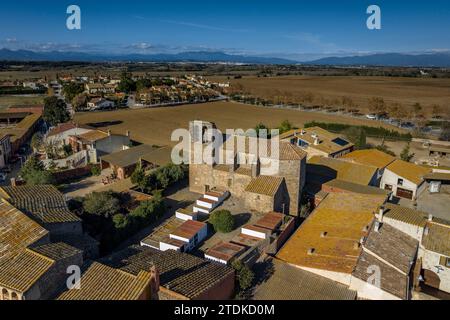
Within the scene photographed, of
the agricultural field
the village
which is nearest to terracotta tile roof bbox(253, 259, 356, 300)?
the village

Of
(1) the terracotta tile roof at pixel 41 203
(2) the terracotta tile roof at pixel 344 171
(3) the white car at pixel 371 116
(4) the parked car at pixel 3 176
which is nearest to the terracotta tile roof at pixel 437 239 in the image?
(2) the terracotta tile roof at pixel 344 171

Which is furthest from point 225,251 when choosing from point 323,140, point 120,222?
point 323,140

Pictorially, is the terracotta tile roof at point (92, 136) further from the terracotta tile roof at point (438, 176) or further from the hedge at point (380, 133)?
the terracotta tile roof at point (438, 176)

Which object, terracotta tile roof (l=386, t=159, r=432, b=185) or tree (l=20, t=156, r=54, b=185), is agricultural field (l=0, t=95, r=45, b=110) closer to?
tree (l=20, t=156, r=54, b=185)

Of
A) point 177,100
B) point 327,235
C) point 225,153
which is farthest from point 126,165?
point 177,100

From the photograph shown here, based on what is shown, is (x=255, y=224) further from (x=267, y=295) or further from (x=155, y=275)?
(x=155, y=275)

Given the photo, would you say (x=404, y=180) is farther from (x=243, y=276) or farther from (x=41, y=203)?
(x=41, y=203)
